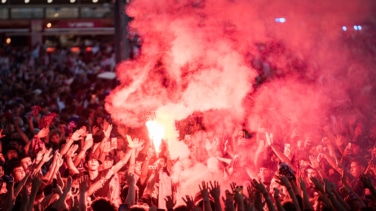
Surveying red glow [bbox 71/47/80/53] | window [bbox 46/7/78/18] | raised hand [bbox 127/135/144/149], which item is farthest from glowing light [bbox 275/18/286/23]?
window [bbox 46/7/78/18]

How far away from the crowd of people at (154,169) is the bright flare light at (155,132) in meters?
0.13

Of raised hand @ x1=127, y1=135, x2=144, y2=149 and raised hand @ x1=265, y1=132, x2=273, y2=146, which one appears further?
raised hand @ x1=265, y1=132, x2=273, y2=146

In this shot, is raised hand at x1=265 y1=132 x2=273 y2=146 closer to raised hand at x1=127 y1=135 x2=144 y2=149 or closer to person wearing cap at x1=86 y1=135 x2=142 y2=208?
raised hand at x1=127 y1=135 x2=144 y2=149

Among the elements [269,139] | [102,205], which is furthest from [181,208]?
[269,139]

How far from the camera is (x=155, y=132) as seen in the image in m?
8.35

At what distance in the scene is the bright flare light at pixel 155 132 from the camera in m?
8.24

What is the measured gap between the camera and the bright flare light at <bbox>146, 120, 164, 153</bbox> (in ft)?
27.0

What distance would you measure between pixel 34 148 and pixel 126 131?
5.74ft

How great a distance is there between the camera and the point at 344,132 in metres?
9.50

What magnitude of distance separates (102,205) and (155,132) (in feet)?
9.44

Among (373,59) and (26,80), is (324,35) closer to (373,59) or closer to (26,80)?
(373,59)

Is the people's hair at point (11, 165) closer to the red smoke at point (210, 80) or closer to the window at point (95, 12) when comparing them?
the red smoke at point (210, 80)

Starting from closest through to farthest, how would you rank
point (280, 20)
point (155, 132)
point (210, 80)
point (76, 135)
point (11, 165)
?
1. point (11, 165)
2. point (76, 135)
3. point (155, 132)
4. point (210, 80)
5. point (280, 20)

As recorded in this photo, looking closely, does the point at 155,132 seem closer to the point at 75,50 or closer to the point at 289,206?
the point at 289,206
